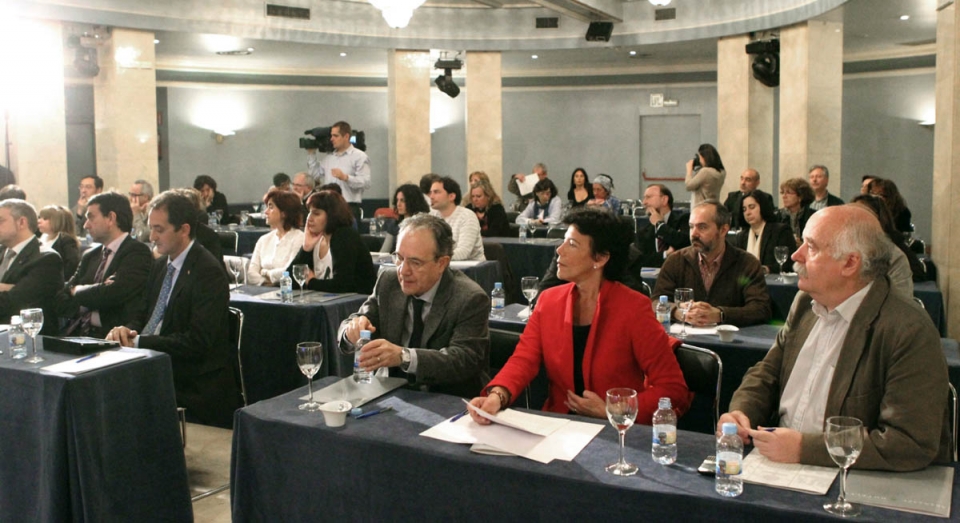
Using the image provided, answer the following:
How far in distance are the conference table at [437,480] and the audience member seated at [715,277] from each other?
1.77 metres

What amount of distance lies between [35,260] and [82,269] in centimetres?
37

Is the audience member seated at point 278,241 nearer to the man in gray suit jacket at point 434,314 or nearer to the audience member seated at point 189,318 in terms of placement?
the audience member seated at point 189,318

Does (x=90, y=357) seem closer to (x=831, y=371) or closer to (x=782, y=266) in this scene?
(x=831, y=371)

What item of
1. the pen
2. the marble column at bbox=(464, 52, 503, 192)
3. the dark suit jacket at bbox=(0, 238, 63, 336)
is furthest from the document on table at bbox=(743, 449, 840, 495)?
the marble column at bbox=(464, 52, 503, 192)

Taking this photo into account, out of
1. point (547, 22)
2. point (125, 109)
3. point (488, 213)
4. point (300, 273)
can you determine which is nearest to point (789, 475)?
point (300, 273)

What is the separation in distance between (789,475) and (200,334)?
277 cm

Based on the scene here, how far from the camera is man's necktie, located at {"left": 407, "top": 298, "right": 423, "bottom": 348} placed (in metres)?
3.28

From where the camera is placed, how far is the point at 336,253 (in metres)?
5.45

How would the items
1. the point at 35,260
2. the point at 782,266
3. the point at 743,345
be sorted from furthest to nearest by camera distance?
the point at 782,266, the point at 35,260, the point at 743,345

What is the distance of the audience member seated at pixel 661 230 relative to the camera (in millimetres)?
6578

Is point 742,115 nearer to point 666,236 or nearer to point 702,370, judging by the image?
point 666,236

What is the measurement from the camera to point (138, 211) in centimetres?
841

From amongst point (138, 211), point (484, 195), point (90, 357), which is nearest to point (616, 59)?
point (484, 195)

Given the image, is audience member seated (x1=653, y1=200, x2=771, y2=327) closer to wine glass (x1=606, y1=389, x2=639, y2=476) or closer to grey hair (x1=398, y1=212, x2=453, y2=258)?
grey hair (x1=398, y1=212, x2=453, y2=258)
